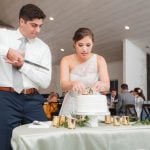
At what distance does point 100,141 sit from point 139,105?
790 centimetres

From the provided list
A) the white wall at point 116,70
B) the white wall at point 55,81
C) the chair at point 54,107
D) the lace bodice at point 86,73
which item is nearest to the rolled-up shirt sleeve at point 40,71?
the lace bodice at point 86,73

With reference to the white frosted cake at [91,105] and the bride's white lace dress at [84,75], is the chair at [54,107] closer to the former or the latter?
the bride's white lace dress at [84,75]

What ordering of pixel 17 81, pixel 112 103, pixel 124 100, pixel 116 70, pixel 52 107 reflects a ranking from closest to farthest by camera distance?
1. pixel 17 81
2. pixel 124 100
3. pixel 52 107
4. pixel 112 103
5. pixel 116 70

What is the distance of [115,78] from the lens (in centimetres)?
1666

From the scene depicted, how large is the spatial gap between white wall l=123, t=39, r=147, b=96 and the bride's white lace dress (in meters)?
10.4

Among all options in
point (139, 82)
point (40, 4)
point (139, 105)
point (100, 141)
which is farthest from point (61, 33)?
point (100, 141)

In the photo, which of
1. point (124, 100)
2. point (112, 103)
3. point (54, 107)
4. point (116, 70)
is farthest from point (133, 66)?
point (54, 107)

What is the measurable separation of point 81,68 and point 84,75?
5cm

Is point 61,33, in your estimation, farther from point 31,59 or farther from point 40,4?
point 31,59

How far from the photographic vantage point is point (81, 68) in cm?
254

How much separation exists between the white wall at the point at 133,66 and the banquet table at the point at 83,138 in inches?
441

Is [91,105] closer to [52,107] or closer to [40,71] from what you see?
[40,71]

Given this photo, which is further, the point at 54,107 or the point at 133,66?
the point at 133,66

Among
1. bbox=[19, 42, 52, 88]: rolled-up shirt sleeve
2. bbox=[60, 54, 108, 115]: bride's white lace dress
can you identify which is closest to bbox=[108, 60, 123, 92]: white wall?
bbox=[60, 54, 108, 115]: bride's white lace dress
